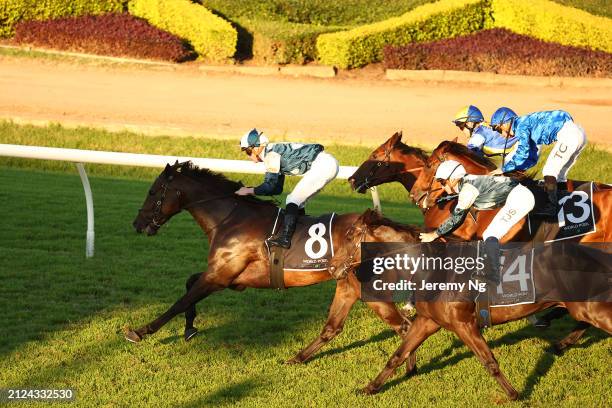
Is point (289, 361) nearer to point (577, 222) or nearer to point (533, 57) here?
point (577, 222)

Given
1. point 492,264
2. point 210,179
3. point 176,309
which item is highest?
point 210,179

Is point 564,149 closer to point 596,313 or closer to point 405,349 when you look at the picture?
point 596,313

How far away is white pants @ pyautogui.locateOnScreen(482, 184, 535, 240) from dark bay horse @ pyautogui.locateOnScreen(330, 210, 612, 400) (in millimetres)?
533

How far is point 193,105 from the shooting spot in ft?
56.7

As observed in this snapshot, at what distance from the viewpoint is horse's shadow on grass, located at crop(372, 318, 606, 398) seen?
705cm

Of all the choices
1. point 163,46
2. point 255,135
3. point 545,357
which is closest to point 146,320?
point 255,135

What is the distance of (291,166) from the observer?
792 cm

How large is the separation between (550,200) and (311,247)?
1.85 meters

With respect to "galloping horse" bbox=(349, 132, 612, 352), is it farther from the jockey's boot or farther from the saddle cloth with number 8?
the saddle cloth with number 8

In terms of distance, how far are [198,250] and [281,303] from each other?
1898mm

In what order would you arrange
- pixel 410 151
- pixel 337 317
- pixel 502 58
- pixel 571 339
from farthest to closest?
pixel 502 58 < pixel 410 151 < pixel 571 339 < pixel 337 317

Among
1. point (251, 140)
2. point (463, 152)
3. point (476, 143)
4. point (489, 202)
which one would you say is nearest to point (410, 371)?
point (489, 202)

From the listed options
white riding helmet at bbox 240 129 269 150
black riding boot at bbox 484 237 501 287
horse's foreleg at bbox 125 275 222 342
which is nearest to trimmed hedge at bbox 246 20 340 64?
white riding helmet at bbox 240 129 269 150

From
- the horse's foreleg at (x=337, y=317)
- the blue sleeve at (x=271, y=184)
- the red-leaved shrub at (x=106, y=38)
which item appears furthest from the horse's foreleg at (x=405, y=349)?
the red-leaved shrub at (x=106, y=38)
